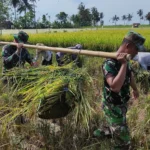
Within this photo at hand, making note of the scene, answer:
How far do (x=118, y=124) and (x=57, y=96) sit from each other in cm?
61

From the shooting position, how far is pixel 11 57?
13.8ft

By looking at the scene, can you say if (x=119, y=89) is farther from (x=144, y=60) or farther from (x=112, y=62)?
(x=144, y=60)

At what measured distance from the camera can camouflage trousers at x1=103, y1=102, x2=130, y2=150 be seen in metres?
2.82

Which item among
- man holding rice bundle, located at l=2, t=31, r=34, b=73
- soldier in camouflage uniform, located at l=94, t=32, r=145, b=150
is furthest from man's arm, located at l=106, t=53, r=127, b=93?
man holding rice bundle, located at l=2, t=31, r=34, b=73

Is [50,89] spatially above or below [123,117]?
above

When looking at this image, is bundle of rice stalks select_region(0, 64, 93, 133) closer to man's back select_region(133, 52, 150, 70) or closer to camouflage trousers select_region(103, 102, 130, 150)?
camouflage trousers select_region(103, 102, 130, 150)

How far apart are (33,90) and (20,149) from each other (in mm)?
605

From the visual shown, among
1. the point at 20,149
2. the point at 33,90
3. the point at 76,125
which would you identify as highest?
the point at 33,90

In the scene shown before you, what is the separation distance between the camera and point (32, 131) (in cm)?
336

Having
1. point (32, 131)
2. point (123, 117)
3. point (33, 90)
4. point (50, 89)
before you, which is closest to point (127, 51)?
point (123, 117)

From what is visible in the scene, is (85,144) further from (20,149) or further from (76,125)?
(20,149)

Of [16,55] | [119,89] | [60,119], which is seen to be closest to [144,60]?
[16,55]


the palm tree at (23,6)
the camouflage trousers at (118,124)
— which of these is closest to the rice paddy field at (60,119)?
the camouflage trousers at (118,124)

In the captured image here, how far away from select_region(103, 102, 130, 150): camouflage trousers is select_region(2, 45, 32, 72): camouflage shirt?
179cm
